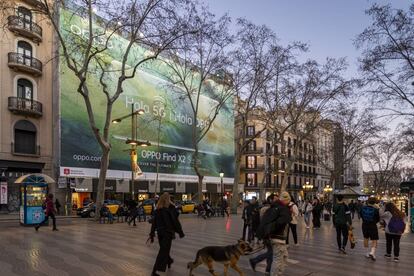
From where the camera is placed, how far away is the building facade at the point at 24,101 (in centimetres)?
3803

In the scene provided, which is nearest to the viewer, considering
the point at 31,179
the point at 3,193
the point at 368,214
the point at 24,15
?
the point at 368,214

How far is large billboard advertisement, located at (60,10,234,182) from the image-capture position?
4297cm

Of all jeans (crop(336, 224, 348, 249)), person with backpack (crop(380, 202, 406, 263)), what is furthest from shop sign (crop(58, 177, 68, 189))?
person with backpack (crop(380, 202, 406, 263))

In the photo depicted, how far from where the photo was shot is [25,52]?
4016 centimetres

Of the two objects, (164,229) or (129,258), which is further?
(129,258)

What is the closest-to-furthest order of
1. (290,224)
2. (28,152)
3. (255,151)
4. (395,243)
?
(395,243)
(290,224)
(28,152)
(255,151)

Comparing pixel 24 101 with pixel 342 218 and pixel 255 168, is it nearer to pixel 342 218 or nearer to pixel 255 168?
pixel 342 218

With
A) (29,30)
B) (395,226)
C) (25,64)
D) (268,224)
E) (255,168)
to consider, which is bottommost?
(395,226)

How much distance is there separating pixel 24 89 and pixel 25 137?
4.05 meters

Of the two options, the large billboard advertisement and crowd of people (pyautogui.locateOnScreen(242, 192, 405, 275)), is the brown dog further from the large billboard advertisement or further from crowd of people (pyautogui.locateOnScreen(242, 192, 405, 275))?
the large billboard advertisement

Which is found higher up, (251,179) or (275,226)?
(275,226)

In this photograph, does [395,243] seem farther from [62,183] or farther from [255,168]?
[255,168]

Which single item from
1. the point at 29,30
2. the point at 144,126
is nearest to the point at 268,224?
the point at 29,30

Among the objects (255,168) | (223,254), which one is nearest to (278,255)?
(223,254)
